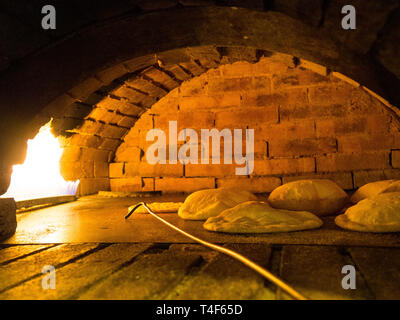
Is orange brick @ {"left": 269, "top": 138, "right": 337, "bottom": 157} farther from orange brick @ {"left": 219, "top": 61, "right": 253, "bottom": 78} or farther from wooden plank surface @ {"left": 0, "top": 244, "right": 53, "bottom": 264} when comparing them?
wooden plank surface @ {"left": 0, "top": 244, "right": 53, "bottom": 264}

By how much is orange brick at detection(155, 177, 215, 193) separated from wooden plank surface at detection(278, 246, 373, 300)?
3.24m

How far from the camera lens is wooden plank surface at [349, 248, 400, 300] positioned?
1.04 m

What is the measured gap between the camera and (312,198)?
263cm

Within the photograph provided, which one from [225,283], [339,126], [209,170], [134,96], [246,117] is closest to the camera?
[225,283]

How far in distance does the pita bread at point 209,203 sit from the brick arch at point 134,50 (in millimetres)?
1388

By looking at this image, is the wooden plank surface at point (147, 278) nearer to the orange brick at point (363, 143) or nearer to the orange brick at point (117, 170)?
the orange brick at point (363, 143)

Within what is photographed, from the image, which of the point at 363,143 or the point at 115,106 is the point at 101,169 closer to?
the point at 115,106

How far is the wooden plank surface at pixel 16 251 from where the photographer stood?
5.26 ft

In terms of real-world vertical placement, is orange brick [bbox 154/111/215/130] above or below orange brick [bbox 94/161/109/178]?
above

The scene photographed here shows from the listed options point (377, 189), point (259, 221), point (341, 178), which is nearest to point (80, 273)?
point (259, 221)

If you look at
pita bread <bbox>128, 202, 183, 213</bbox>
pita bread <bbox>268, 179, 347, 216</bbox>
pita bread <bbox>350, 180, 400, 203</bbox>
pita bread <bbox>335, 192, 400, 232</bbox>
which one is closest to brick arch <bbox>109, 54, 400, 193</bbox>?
pita bread <bbox>350, 180, 400, 203</bbox>

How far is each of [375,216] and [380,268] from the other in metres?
0.84

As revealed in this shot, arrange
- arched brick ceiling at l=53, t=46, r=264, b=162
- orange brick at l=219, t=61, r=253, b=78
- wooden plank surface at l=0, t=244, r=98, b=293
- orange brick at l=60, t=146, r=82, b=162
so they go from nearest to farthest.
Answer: wooden plank surface at l=0, t=244, r=98, b=293 → arched brick ceiling at l=53, t=46, r=264, b=162 → orange brick at l=60, t=146, r=82, b=162 → orange brick at l=219, t=61, r=253, b=78
